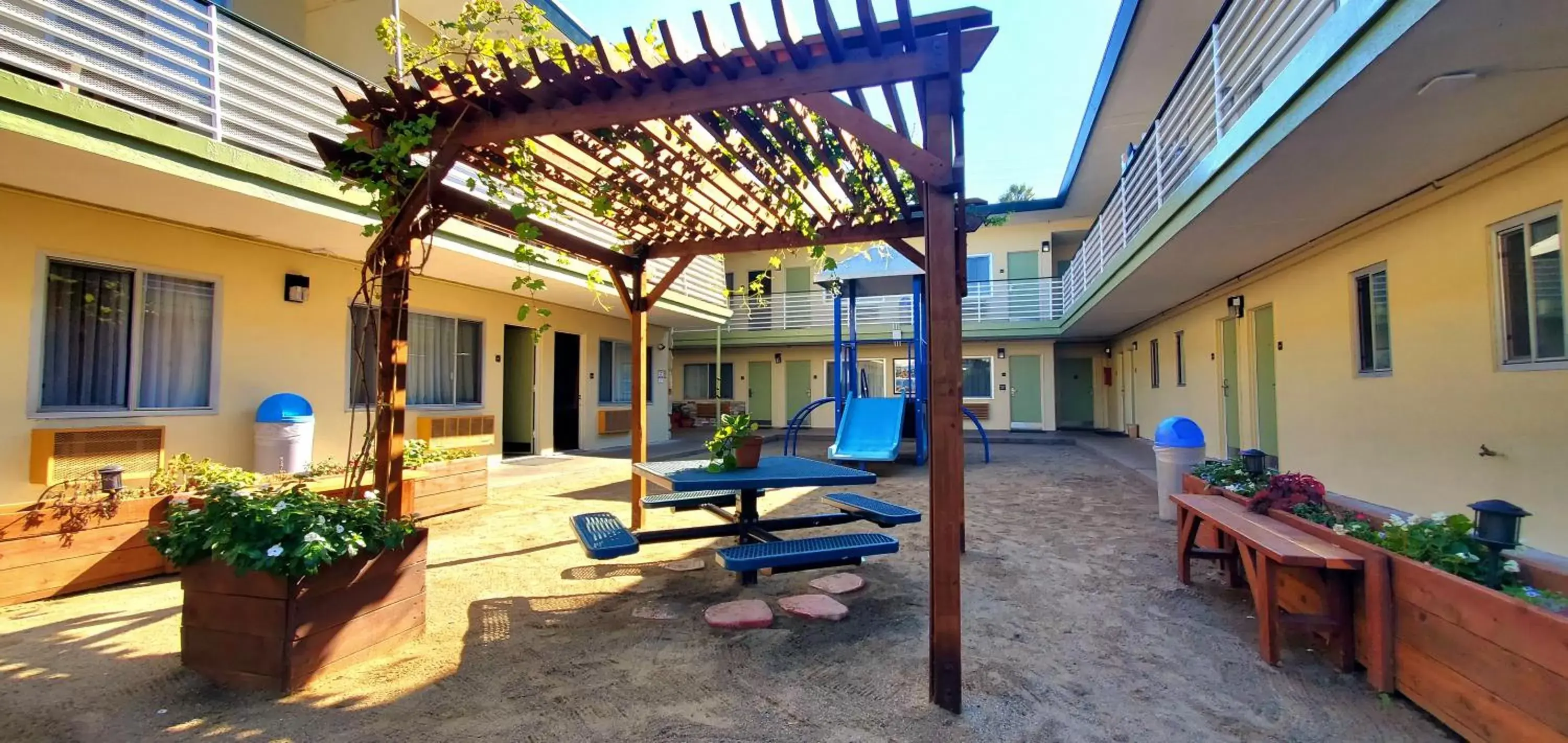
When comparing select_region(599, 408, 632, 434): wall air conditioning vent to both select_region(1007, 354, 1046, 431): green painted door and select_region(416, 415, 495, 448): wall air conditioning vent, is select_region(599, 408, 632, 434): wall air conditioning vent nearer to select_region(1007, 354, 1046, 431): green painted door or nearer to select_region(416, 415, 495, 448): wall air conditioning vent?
select_region(416, 415, 495, 448): wall air conditioning vent

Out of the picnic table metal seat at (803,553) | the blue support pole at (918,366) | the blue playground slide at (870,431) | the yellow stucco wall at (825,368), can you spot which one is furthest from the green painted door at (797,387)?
the picnic table metal seat at (803,553)

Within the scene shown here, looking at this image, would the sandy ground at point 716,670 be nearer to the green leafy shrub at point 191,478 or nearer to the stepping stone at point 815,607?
the stepping stone at point 815,607

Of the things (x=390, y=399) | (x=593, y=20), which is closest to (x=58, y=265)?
(x=390, y=399)

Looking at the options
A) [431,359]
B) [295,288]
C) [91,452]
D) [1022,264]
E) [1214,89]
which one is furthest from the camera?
[1022,264]

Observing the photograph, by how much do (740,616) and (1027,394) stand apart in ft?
49.7

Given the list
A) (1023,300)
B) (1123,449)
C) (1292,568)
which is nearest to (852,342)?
(1123,449)

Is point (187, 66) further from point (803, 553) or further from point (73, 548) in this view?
point (803, 553)

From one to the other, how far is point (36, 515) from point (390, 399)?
2467mm

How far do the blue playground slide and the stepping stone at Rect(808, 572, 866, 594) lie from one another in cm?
514

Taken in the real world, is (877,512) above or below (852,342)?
below

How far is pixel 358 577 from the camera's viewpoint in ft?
9.45

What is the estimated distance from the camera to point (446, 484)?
20.7 feet

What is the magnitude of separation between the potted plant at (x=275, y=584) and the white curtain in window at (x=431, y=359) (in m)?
6.16

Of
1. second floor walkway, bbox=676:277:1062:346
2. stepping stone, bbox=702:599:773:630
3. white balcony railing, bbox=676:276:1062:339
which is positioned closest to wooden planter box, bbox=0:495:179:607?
stepping stone, bbox=702:599:773:630
